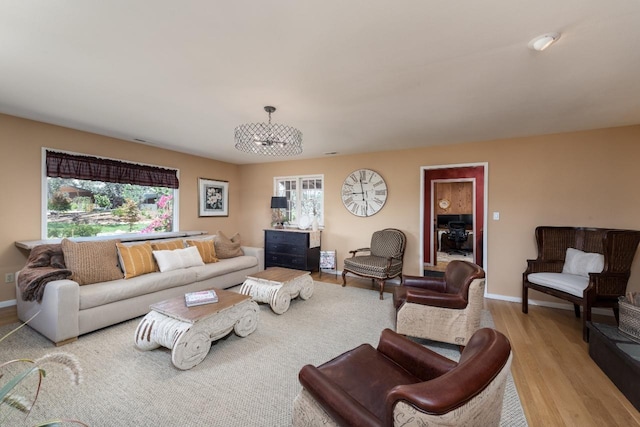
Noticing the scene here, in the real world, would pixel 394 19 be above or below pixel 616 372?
above

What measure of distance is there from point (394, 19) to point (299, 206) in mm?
4393

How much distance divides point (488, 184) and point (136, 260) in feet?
16.2

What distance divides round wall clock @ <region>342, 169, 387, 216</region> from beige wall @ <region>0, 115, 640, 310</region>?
4.5 inches

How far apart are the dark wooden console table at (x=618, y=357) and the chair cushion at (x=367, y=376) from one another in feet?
5.50

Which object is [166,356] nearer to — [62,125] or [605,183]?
[62,125]

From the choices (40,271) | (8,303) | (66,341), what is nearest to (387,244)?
(66,341)

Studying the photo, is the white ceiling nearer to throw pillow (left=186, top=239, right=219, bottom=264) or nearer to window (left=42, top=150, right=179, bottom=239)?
window (left=42, top=150, right=179, bottom=239)

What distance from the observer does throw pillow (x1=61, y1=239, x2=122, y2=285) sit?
2.97 m

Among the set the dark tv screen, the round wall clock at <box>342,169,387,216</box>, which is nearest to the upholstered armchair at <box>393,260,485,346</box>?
the round wall clock at <box>342,169,387,216</box>

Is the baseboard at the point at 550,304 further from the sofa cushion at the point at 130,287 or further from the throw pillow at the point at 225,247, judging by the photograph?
the sofa cushion at the point at 130,287

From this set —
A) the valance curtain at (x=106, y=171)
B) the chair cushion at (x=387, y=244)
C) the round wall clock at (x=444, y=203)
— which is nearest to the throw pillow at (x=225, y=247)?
the valance curtain at (x=106, y=171)

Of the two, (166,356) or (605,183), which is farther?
(605,183)

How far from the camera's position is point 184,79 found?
2.33m

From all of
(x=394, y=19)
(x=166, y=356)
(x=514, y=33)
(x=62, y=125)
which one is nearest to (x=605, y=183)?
(x=514, y=33)
